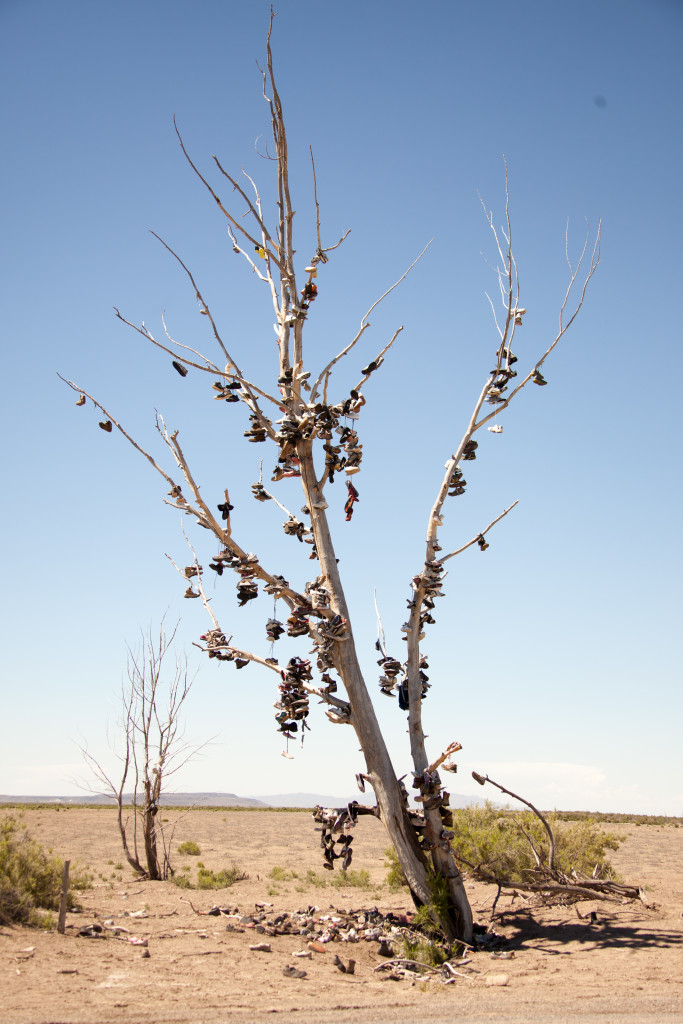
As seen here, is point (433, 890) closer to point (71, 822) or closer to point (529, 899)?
point (529, 899)

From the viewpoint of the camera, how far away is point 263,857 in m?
22.5

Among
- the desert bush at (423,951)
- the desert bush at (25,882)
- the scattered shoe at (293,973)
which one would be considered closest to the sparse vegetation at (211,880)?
the desert bush at (25,882)

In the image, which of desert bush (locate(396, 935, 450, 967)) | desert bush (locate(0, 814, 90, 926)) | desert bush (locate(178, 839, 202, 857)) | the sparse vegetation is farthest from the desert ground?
desert bush (locate(178, 839, 202, 857))

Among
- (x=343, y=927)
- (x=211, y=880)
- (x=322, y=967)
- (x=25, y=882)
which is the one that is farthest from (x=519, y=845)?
(x=25, y=882)

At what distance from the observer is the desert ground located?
6.31 m

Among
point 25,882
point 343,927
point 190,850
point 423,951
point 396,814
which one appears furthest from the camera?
point 190,850

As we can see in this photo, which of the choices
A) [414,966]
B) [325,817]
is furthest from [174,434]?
[414,966]

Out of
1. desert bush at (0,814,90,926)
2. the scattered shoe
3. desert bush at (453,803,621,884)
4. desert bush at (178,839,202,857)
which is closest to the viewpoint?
the scattered shoe

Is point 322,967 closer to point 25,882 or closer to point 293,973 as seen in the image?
point 293,973

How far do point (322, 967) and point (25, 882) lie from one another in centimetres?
533

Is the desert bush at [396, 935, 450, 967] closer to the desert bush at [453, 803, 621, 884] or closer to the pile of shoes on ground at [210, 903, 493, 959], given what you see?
the pile of shoes on ground at [210, 903, 493, 959]

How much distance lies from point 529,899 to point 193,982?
223 inches

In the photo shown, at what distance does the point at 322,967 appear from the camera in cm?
809

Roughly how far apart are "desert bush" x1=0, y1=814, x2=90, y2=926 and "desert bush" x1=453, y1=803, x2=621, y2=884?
645 cm
